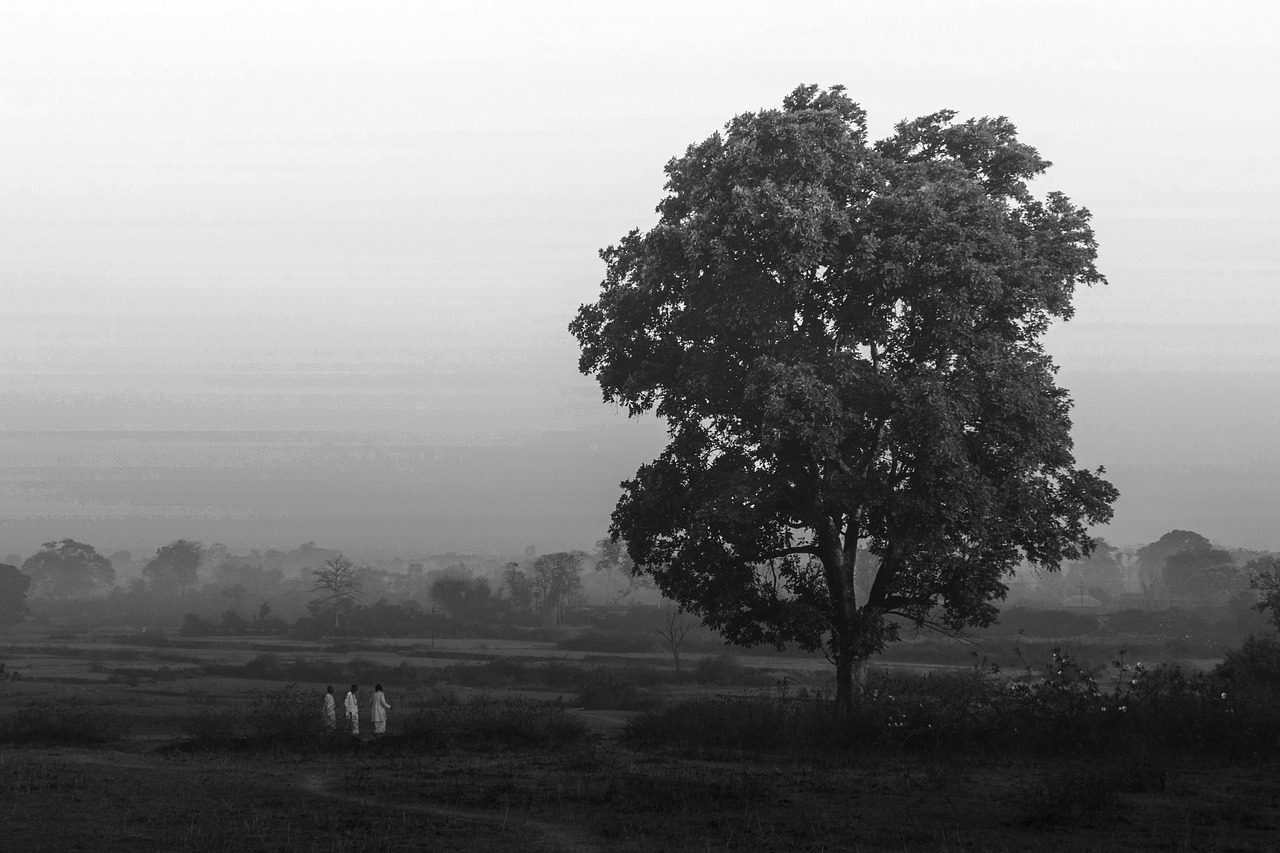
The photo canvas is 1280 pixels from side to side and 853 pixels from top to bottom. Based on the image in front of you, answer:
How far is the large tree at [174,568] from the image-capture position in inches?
6742

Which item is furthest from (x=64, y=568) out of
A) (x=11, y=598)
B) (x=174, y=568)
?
(x=11, y=598)

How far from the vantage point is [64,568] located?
175 meters

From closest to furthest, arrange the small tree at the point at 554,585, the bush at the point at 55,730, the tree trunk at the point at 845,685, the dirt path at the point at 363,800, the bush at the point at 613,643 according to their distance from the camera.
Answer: the dirt path at the point at 363,800 → the tree trunk at the point at 845,685 → the bush at the point at 55,730 → the bush at the point at 613,643 → the small tree at the point at 554,585

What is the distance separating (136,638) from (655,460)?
8259cm

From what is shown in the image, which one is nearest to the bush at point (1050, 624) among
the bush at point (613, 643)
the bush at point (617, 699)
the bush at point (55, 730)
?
the bush at point (613, 643)

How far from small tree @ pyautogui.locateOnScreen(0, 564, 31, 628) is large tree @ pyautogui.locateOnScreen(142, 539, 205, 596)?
54.2m

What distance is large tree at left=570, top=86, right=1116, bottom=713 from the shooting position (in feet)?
69.7

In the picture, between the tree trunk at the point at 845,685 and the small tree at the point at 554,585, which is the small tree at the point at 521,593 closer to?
the small tree at the point at 554,585

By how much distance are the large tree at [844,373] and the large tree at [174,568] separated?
166645 mm

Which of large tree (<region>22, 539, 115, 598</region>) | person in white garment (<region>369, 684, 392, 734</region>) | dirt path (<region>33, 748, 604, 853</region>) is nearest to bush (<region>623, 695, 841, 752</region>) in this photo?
person in white garment (<region>369, 684, 392, 734</region>)

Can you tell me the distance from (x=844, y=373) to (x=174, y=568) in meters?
174

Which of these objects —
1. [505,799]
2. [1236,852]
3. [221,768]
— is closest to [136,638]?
[221,768]

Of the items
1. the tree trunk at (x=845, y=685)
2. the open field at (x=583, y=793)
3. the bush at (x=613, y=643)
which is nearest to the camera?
the open field at (x=583, y=793)

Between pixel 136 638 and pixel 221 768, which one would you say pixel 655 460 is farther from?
pixel 136 638
